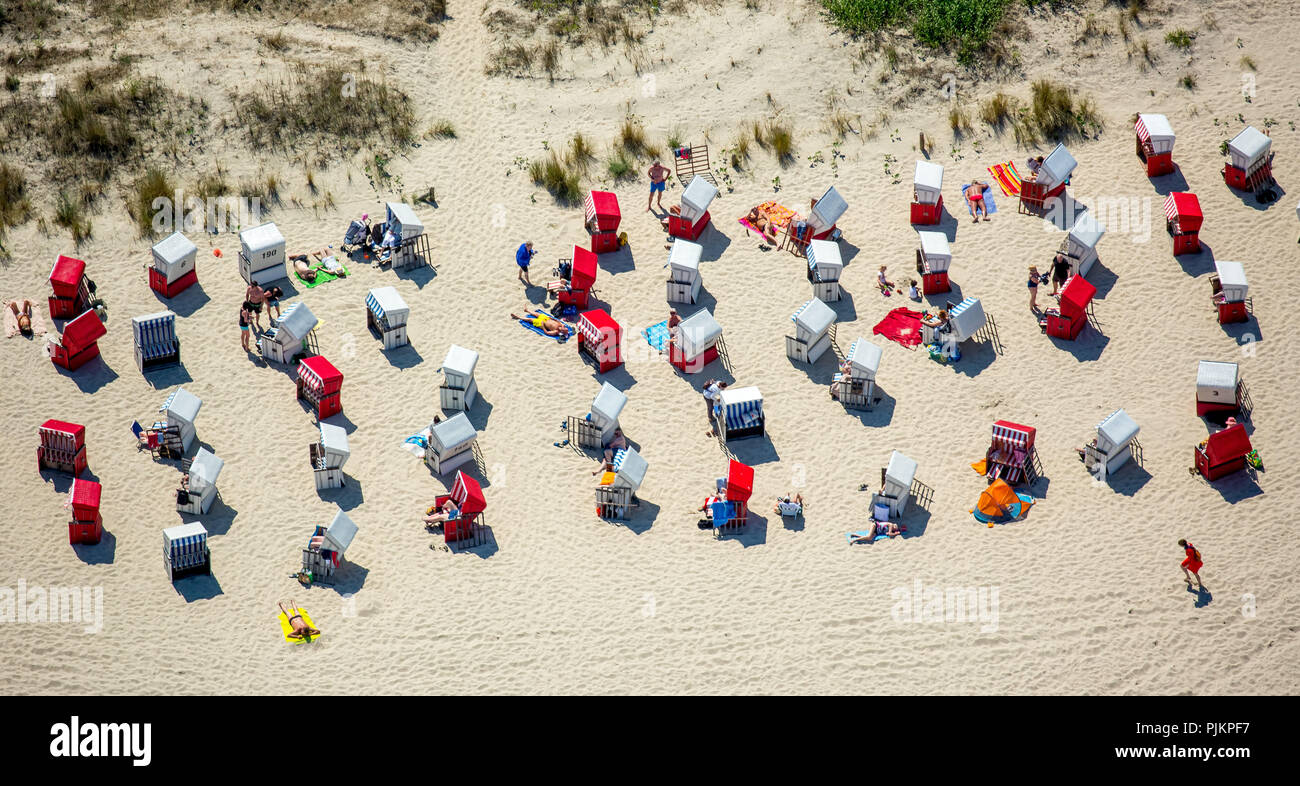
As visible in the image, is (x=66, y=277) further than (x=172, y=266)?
No

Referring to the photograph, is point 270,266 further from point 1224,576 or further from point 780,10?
point 1224,576

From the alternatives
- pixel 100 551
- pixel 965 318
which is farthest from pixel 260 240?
pixel 965 318

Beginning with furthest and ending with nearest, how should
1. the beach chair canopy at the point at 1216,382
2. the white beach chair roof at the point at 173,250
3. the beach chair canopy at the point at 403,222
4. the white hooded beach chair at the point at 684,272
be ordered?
the beach chair canopy at the point at 403,222, the white hooded beach chair at the point at 684,272, the white beach chair roof at the point at 173,250, the beach chair canopy at the point at 1216,382

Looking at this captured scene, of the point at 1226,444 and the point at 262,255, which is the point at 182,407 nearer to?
the point at 262,255

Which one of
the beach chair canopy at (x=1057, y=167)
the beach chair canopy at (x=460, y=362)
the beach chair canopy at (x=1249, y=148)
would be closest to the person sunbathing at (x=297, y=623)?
the beach chair canopy at (x=460, y=362)

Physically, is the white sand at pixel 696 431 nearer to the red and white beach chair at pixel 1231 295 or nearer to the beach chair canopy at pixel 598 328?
the red and white beach chair at pixel 1231 295

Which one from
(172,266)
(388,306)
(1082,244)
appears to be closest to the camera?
(388,306)

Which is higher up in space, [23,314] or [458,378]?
[458,378]
